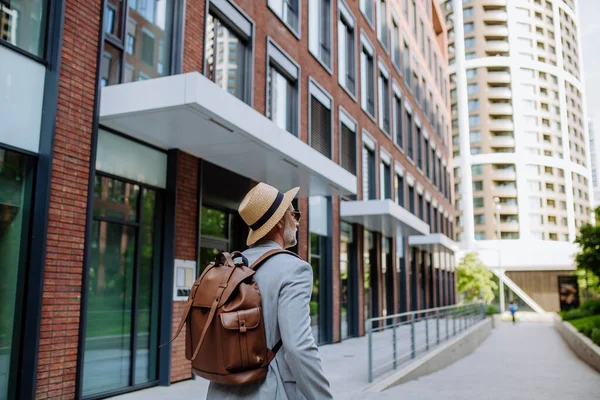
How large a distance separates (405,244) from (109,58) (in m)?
18.7

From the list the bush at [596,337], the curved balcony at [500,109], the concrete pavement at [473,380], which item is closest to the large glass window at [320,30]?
the concrete pavement at [473,380]

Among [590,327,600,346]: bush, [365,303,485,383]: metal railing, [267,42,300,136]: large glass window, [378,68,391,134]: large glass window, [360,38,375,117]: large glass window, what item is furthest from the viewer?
[378,68,391,134]: large glass window

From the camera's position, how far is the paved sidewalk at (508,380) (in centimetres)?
924

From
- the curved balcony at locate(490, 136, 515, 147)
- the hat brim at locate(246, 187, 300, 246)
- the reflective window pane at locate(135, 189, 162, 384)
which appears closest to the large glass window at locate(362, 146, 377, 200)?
the reflective window pane at locate(135, 189, 162, 384)

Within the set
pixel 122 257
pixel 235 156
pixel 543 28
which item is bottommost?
pixel 122 257

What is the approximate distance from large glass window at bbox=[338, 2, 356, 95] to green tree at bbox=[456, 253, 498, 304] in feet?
99.0

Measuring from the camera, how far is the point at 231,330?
2.27m

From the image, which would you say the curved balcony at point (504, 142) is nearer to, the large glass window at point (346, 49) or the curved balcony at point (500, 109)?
the curved balcony at point (500, 109)

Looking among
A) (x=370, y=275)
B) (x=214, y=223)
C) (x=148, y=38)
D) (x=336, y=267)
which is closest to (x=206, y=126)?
(x=148, y=38)

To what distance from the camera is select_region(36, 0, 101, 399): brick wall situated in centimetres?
689

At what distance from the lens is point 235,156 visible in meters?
10.2

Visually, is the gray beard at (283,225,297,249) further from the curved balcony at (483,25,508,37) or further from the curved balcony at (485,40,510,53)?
the curved balcony at (483,25,508,37)

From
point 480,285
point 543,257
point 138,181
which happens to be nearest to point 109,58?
point 138,181

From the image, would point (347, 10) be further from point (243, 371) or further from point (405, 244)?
point (243, 371)
